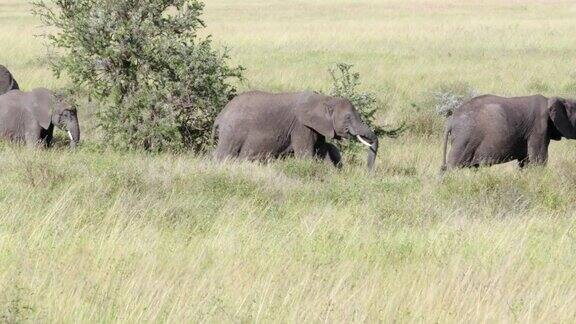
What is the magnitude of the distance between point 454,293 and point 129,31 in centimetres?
869

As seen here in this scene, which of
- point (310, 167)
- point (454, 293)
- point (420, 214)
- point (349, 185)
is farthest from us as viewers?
point (310, 167)

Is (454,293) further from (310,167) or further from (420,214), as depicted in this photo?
(310,167)

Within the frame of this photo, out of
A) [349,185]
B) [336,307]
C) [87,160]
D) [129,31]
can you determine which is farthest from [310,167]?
[336,307]

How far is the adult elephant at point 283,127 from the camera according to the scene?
13242 millimetres

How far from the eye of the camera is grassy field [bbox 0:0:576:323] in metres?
6.34

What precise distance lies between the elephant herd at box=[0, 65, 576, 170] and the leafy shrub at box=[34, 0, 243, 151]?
3.06 ft

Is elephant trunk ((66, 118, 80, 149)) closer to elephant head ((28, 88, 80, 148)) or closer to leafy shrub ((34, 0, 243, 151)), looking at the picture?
elephant head ((28, 88, 80, 148))

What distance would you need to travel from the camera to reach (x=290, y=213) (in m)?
9.37

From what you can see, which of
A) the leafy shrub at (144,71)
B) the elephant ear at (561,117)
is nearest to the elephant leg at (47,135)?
the leafy shrub at (144,71)

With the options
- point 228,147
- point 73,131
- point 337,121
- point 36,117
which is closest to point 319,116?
point 337,121

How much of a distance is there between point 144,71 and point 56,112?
1.38m

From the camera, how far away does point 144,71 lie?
581 inches

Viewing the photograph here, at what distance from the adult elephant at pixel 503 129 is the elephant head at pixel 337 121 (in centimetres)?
105

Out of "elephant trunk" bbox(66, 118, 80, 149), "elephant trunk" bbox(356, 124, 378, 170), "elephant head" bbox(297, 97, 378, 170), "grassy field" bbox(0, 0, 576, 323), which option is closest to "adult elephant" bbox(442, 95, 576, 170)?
"grassy field" bbox(0, 0, 576, 323)
